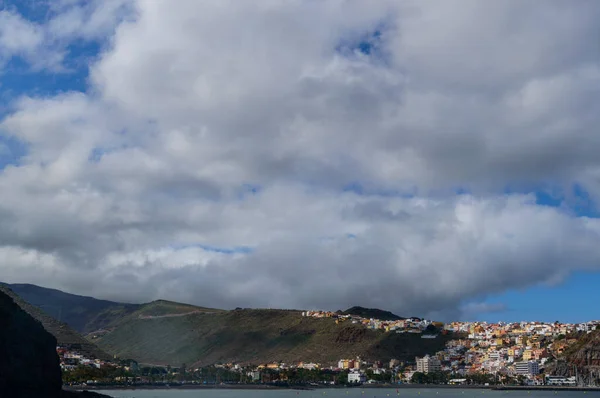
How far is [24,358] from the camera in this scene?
84.3 meters

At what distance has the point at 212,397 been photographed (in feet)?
594

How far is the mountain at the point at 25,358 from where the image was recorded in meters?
81.0

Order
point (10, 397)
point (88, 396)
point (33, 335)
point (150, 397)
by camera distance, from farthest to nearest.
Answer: point (150, 397) → point (88, 396) → point (33, 335) → point (10, 397)

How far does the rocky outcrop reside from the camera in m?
81.0

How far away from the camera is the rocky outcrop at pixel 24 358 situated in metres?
81.0

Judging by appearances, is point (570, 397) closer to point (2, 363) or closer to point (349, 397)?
point (349, 397)

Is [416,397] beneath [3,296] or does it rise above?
Answer: beneath

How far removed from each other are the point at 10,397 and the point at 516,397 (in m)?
139

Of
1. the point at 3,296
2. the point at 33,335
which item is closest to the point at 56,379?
the point at 33,335

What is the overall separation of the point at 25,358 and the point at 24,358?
0.20 metres

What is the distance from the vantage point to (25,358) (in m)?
84.5

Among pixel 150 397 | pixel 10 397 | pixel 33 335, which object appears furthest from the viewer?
pixel 150 397

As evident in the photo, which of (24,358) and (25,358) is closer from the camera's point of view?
(24,358)

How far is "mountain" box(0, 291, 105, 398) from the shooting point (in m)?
81.0
